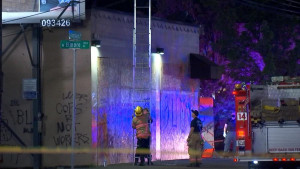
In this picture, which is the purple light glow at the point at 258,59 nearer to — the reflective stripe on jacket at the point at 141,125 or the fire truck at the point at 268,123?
the reflective stripe on jacket at the point at 141,125

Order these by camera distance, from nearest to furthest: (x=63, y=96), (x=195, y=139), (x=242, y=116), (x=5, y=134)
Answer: (x=242, y=116) → (x=63, y=96) → (x=5, y=134) → (x=195, y=139)

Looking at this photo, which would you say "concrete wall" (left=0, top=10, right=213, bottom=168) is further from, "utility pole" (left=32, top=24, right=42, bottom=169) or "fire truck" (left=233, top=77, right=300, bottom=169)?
"fire truck" (left=233, top=77, right=300, bottom=169)

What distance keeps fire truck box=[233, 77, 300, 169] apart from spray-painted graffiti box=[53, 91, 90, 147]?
5320mm

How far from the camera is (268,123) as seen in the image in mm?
16406

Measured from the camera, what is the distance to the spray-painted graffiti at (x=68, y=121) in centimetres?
1994

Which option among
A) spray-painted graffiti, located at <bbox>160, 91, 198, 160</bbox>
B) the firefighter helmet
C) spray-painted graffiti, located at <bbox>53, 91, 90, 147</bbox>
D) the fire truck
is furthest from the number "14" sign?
spray-painted graffiti, located at <bbox>160, 91, 198, 160</bbox>

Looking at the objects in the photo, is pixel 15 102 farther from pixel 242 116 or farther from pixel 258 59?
pixel 258 59

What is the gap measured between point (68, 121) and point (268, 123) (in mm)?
6466

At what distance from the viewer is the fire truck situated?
16.2 m

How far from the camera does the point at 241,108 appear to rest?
16609mm

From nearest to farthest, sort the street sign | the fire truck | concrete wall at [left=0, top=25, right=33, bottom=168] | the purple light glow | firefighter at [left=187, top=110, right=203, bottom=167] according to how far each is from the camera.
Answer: the fire truck < the street sign < concrete wall at [left=0, top=25, right=33, bottom=168] < firefighter at [left=187, top=110, right=203, bottom=167] < the purple light glow

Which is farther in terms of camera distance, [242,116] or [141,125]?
[141,125]

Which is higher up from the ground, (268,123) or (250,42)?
(250,42)
